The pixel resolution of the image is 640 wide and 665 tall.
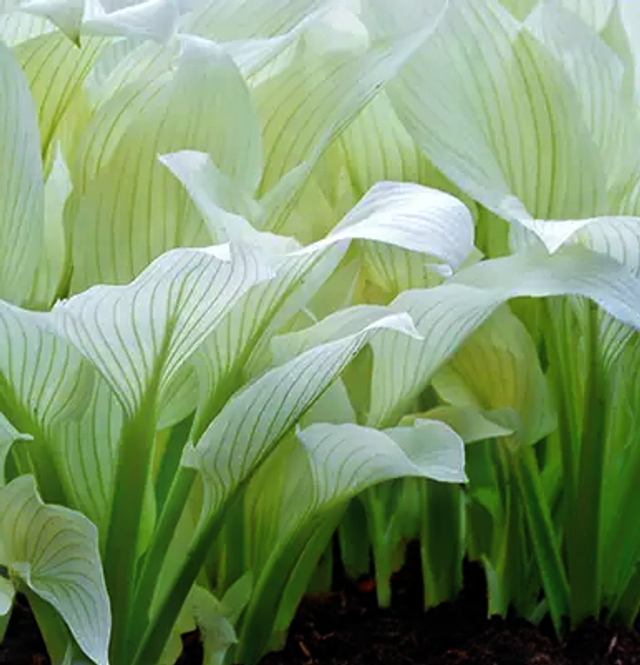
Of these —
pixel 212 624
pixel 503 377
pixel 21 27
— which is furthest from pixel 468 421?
pixel 21 27

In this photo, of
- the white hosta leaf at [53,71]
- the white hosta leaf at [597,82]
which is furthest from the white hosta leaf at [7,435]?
the white hosta leaf at [597,82]

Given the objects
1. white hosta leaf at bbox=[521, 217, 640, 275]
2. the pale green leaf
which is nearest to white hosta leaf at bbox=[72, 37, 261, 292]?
the pale green leaf

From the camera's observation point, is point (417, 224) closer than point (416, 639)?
Yes

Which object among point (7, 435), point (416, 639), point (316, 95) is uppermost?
point (316, 95)

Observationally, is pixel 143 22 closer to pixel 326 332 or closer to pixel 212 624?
pixel 326 332

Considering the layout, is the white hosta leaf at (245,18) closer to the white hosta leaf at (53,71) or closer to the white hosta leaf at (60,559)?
the white hosta leaf at (53,71)

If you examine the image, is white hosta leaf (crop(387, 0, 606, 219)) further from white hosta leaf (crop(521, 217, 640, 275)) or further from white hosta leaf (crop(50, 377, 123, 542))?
white hosta leaf (crop(50, 377, 123, 542))
